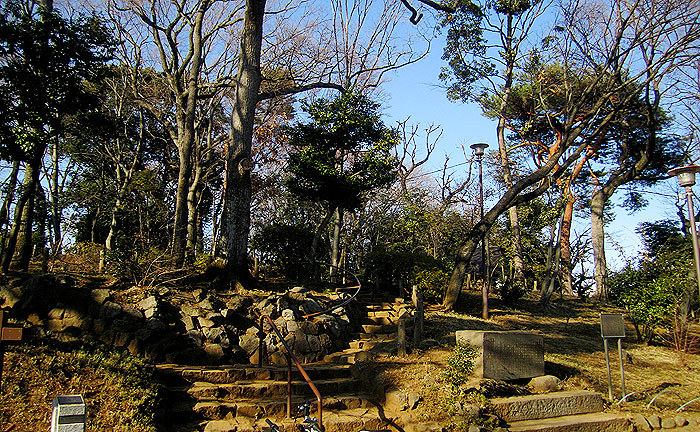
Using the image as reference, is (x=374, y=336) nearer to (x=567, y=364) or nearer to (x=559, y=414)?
(x=567, y=364)

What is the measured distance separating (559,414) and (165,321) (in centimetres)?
631

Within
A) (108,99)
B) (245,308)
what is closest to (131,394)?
(245,308)

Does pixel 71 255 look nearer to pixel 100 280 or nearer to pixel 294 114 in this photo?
pixel 100 280

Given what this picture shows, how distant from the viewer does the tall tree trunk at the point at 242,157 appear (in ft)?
34.7

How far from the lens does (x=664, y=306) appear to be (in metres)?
11.0

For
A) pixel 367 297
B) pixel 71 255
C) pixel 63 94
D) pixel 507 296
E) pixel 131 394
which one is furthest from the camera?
pixel 507 296

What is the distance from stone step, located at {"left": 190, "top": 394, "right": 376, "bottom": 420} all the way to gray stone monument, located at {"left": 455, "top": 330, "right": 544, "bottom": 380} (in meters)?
1.75

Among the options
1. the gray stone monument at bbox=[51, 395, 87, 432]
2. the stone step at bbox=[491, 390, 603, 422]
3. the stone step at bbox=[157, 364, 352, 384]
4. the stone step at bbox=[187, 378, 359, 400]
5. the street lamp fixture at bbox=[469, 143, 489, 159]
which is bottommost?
the stone step at bbox=[491, 390, 603, 422]

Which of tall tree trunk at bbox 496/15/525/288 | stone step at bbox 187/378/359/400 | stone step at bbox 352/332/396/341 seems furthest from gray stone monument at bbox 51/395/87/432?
tall tree trunk at bbox 496/15/525/288

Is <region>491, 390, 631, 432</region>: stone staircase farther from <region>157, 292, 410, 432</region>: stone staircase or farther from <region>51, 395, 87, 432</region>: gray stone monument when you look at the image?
<region>51, 395, 87, 432</region>: gray stone monument

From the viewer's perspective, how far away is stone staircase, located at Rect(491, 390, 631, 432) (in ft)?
20.9

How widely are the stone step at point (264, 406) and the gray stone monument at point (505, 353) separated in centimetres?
175

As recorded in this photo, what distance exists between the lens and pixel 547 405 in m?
6.75

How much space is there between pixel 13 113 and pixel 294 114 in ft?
44.9
